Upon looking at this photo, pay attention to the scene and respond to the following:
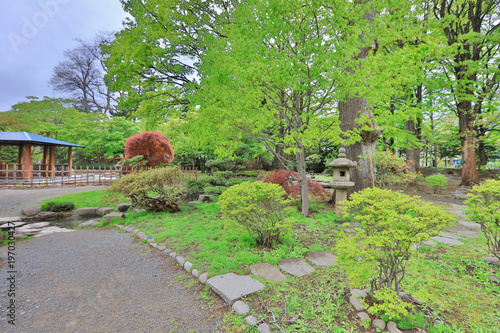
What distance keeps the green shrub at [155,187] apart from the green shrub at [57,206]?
2497 mm

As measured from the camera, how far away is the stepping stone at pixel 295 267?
263cm

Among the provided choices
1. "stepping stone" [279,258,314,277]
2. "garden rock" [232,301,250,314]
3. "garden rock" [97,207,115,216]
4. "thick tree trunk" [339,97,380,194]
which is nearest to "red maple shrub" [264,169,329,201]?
"thick tree trunk" [339,97,380,194]

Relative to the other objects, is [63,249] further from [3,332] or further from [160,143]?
[160,143]

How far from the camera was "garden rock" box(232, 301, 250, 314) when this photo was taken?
1.97 m

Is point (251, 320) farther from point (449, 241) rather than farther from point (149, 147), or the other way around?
point (149, 147)

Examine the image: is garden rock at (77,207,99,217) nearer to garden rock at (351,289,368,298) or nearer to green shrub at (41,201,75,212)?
green shrub at (41,201,75,212)

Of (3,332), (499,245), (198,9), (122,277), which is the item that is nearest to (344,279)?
(499,245)

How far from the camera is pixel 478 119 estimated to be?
9.34m

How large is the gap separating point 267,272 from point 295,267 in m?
0.40

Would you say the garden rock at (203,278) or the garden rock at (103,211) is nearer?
the garden rock at (203,278)

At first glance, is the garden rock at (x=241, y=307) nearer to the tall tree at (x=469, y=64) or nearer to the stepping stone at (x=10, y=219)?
the stepping stone at (x=10, y=219)

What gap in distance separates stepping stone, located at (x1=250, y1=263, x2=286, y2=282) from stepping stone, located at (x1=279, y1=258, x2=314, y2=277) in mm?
138

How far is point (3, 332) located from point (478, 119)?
15.2 metres

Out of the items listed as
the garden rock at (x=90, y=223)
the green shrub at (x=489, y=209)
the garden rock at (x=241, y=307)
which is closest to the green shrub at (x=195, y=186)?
the garden rock at (x=90, y=223)
